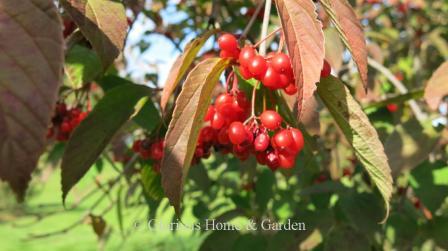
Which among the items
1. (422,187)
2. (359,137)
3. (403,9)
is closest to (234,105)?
(359,137)

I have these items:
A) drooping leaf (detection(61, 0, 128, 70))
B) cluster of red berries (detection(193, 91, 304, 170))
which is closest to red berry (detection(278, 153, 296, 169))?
cluster of red berries (detection(193, 91, 304, 170))

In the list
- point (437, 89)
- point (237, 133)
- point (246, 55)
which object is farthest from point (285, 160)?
point (437, 89)

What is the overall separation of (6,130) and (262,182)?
217 centimetres

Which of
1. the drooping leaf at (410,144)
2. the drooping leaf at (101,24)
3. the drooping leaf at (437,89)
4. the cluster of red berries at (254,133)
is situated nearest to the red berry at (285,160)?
the cluster of red berries at (254,133)

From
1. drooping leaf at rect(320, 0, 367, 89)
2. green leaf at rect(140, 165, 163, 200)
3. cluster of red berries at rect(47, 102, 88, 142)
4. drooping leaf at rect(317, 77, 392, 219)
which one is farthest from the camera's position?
cluster of red berries at rect(47, 102, 88, 142)

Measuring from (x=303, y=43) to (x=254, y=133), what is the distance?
1.01 ft

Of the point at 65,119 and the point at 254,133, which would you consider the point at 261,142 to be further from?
the point at 65,119

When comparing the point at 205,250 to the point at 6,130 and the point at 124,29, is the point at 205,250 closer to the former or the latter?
the point at 124,29

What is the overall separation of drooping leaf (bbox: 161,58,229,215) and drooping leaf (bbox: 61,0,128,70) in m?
0.16

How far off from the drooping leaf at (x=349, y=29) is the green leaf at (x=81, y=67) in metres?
0.77

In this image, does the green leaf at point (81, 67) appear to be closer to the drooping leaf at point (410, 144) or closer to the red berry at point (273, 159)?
the red berry at point (273, 159)

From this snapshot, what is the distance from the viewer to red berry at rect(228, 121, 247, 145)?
1053 millimetres

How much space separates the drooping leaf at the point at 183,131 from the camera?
946 mm

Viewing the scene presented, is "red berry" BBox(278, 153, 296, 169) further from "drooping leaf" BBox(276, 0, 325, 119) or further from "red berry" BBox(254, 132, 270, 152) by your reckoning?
"drooping leaf" BBox(276, 0, 325, 119)
